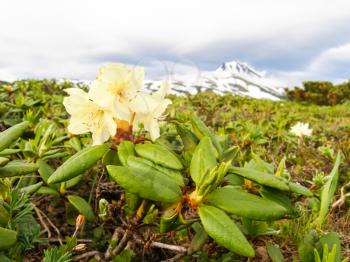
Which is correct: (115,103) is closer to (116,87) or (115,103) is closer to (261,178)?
(116,87)

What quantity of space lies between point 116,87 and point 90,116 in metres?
0.13

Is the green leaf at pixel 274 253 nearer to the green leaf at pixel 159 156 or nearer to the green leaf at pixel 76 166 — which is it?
the green leaf at pixel 159 156

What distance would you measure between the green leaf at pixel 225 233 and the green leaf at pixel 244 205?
0.15 ft

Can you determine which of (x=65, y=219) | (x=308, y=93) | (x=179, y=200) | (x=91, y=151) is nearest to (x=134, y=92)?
(x=91, y=151)

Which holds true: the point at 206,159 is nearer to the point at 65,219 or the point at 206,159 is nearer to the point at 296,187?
the point at 296,187

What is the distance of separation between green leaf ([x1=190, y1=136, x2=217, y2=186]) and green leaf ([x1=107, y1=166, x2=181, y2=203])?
63mm

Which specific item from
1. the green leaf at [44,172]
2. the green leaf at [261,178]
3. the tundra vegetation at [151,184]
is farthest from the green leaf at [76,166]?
the green leaf at [44,172]

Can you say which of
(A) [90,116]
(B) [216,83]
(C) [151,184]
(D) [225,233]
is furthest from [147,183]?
(B) [216,83]

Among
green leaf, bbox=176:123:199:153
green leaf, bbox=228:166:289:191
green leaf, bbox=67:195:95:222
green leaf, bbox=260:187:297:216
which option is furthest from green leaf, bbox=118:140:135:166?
green leaf, bbox=67:195:95:222

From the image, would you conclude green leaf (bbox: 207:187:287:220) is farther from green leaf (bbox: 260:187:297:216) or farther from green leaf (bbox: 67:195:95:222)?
green leaf (bbox: 67:195:95:222)

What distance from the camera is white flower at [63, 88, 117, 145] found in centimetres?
124

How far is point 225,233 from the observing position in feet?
3.46

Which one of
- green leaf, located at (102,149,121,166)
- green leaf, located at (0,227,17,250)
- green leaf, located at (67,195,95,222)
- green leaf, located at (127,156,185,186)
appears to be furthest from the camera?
green leaf, located at (67,195,95,222)

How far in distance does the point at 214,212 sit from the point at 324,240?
0.47m
